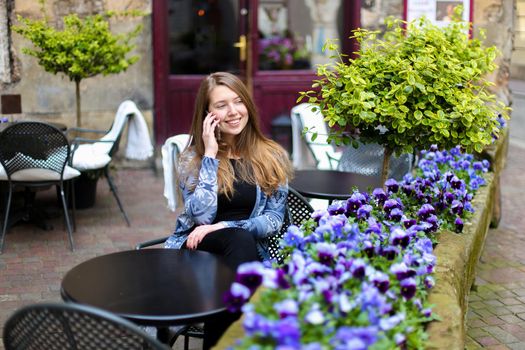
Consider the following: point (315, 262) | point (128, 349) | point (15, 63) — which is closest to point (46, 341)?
point (128, 349)

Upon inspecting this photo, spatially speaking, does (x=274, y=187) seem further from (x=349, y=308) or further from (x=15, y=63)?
(x=15, y=63)

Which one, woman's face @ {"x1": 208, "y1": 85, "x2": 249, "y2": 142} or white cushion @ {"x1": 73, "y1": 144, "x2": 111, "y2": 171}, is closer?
woman's face @ {"x1": 208, "y1": 85, "x2": 249, "y2": 142}

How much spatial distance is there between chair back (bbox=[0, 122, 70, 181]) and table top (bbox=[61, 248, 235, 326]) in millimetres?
2749

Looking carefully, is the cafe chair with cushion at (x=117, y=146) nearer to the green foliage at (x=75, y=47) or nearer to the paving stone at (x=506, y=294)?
the green foliage at (x=75, y=47)

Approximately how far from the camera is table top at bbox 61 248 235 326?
246 centimetres

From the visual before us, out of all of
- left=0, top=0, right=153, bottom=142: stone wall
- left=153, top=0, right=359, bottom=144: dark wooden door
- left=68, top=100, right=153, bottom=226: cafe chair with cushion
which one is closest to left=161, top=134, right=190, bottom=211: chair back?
left=68, top=100, right=153, bottom=226: cafe chair with cushion

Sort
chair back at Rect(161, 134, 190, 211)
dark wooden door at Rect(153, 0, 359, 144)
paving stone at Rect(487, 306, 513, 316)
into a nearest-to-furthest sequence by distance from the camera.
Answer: chair back at Rect(161, 134, 190, 211) → paving stone at Rect(487, 306, 513, 316) → dark wooden door at Rect(153, 0, 359, 144)

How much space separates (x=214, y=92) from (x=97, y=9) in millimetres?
5024

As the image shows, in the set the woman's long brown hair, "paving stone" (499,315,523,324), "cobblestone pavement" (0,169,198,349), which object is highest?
the woman's long brown hair

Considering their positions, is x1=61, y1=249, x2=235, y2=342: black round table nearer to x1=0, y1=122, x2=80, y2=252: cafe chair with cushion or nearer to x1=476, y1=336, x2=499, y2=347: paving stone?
x1=476, y1=336, x2=499, y2=347: paving stone

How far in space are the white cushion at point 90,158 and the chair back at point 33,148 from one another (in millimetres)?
503

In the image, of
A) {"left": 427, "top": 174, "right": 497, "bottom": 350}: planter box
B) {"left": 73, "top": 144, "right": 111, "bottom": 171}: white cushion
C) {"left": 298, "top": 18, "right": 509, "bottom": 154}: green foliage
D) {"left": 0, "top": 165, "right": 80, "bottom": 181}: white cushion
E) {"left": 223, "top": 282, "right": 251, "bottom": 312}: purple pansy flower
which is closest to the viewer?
{"left": 223, "top": 282, "right": 251, "bottom": 312}: purple pansy flower

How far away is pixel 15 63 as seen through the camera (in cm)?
793

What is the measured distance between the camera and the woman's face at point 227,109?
3.48 m
